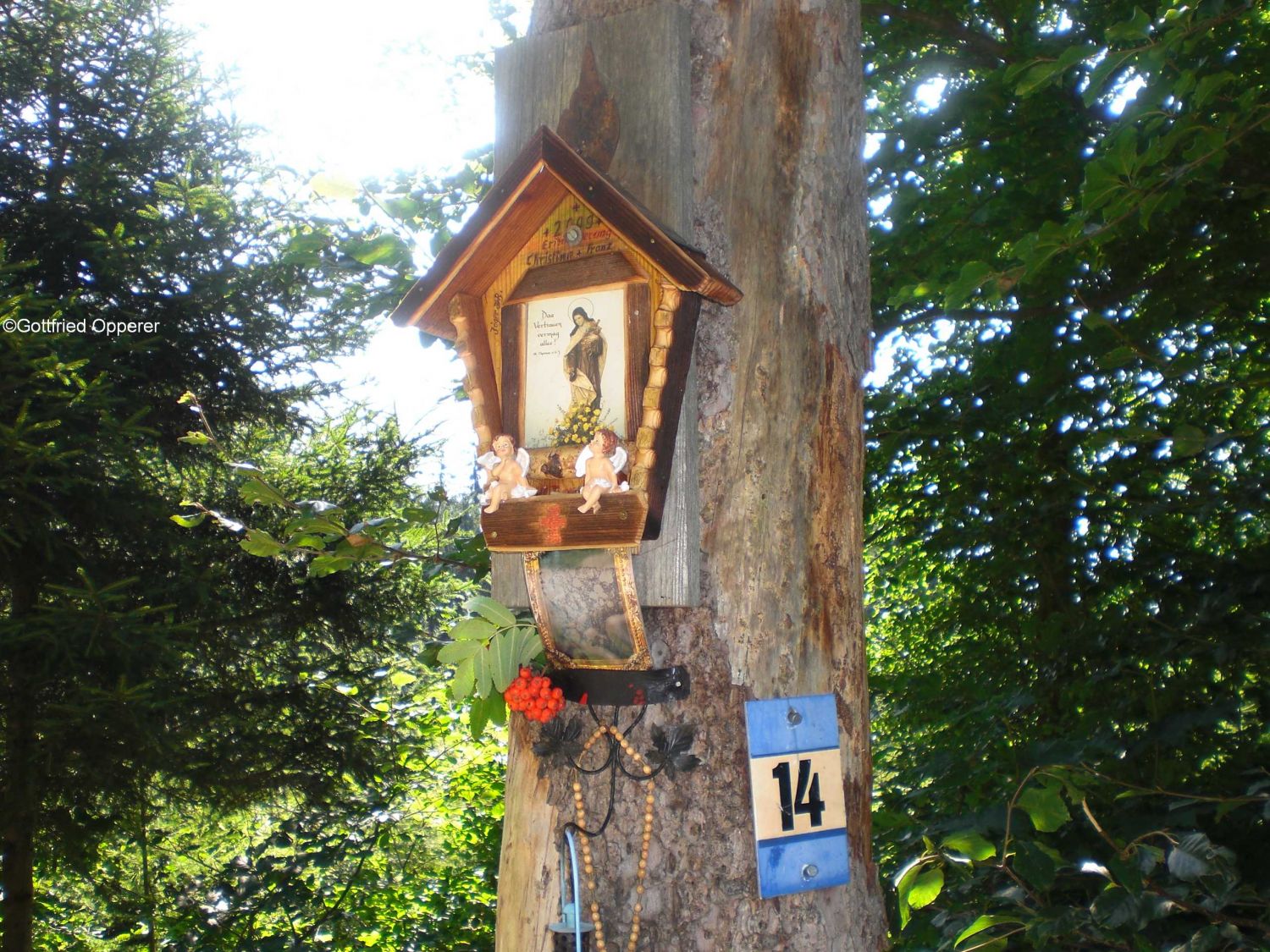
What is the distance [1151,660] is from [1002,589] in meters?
1.18

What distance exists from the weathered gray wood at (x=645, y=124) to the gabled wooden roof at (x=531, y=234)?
0.36ft

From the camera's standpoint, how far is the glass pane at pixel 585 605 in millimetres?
1557

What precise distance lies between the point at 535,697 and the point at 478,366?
50 cm

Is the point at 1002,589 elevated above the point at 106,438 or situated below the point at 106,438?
below

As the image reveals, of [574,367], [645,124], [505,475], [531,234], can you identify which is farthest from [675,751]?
[645,124]

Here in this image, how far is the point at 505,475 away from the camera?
1.62 m

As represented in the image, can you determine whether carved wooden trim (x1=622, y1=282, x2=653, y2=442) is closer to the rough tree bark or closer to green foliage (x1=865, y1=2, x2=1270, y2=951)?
the rough tree bark

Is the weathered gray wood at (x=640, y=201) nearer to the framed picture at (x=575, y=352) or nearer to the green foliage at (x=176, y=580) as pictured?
the framed picture at (x=575, y=352)

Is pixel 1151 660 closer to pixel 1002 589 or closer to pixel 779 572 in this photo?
pixel 1002 589

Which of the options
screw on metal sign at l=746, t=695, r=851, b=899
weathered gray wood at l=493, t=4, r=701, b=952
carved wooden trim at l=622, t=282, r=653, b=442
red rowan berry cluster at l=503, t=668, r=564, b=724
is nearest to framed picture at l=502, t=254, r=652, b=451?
carved wooden trim at l=622, t=282, r=653, b=442

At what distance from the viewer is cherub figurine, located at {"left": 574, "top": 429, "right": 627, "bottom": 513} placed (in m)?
1.52

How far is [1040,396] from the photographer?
4.18 meters

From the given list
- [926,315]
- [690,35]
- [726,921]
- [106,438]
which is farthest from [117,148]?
[726,921]

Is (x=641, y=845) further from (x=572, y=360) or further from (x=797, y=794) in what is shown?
(x=572, y=360)
